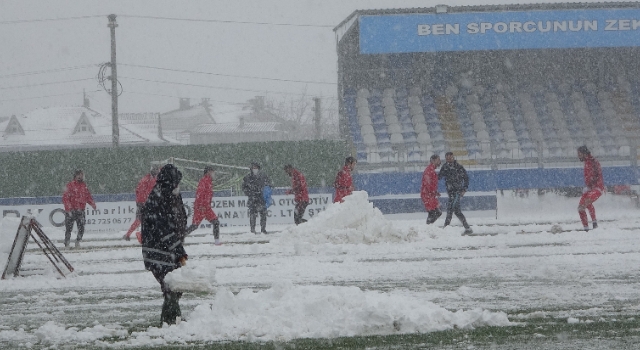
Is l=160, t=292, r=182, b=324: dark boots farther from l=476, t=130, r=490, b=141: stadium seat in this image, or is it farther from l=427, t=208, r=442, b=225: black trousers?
l=476, t=130, r=490, b=141: stadium seat

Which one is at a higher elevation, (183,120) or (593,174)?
(183,120)

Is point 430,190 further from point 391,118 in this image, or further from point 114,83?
point 114,83

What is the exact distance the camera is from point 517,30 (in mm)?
29531

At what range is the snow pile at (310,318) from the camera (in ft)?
24.8

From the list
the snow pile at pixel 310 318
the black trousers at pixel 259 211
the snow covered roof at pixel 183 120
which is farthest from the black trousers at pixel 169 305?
the snow covered roof at pixel 183 120

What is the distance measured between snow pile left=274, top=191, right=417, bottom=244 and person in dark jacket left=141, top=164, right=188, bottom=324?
Result: 8320 mm

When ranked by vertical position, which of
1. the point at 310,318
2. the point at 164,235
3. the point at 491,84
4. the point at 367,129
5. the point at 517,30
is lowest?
the point at 310,318

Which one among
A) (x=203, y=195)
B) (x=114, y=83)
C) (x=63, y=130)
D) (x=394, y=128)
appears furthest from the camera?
(x=63, y=130)

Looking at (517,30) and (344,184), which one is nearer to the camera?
(344,184)

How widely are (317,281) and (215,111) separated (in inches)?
3936

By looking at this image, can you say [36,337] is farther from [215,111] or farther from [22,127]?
[215,111]

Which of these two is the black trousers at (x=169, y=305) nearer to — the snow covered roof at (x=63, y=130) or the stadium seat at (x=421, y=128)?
the stadium seat at (x=421, y=128)

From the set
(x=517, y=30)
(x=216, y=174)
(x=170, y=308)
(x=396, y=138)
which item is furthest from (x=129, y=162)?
(x=170, y=308)

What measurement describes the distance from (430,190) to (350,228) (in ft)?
8.15
